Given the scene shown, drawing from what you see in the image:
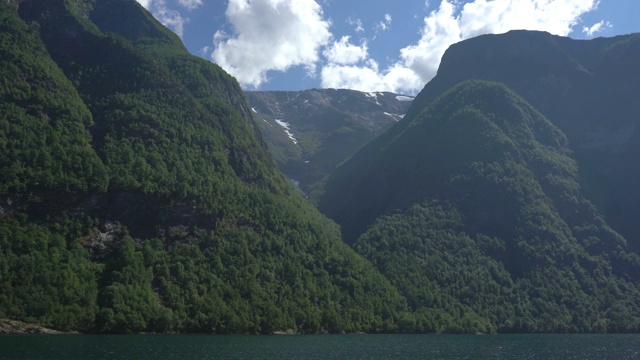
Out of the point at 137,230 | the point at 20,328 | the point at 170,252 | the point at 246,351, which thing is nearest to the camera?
the point at 246,351

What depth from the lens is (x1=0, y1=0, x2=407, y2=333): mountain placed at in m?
121

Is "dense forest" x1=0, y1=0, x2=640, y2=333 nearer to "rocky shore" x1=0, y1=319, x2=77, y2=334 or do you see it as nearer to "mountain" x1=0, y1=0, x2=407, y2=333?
"mountain" x1=0, y1=0, x2=407, y2=333

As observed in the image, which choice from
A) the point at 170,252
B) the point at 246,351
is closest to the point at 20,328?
the point at 246,351

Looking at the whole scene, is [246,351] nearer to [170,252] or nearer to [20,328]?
[20,328]

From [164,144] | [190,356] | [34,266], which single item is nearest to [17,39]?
[164,144]

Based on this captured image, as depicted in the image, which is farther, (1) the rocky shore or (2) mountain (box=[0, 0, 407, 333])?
(2) mountain (box=[0, 0, 407, 333])

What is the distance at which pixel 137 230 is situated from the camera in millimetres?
147625

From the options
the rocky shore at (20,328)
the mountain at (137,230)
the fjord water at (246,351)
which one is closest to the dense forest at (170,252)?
the mountain at (137,230)

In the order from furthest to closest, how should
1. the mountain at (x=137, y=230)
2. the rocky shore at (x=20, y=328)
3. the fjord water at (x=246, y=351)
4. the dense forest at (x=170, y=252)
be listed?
the dense forest at (x=170, y=252) → the mountain at (x=137, y=230) → the rocky shore at (x=20, y=328) → the fjord water at (x=246, y=351)

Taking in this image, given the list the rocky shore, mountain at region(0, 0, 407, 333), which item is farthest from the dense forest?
the rocky shore

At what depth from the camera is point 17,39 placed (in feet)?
602

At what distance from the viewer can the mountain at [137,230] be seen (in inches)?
4749

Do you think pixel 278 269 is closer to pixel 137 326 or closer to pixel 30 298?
pixel 137 326

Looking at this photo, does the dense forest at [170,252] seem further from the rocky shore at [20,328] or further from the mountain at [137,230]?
the rocky shore at [20,328]
